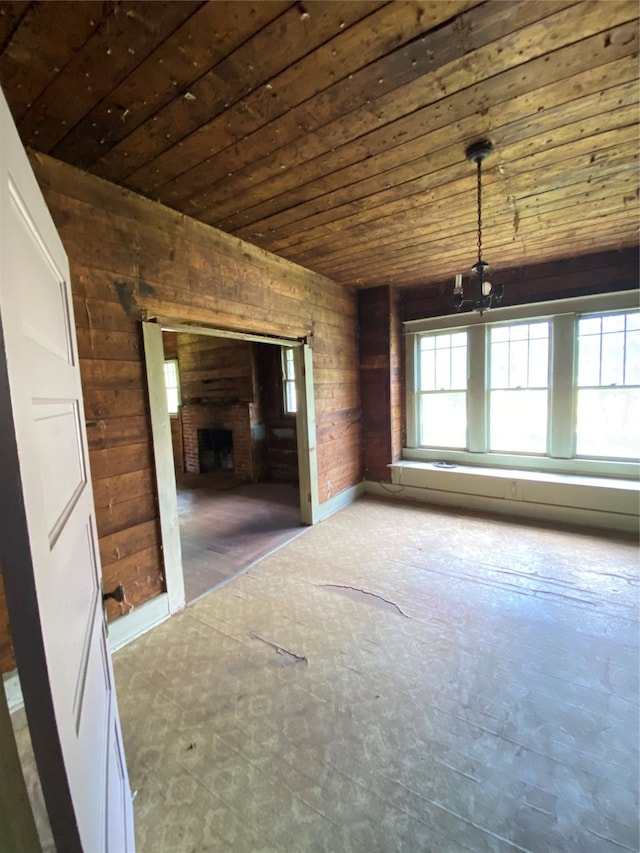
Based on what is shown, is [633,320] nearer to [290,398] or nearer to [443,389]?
[443,389]

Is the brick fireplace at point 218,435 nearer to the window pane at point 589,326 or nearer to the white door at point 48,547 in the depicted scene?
the window pane at point 589,326

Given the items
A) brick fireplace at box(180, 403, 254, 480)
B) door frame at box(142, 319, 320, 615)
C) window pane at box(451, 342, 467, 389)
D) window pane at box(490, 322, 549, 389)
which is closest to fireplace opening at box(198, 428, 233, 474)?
brick fireplace at box(180, 403, 254, 480)

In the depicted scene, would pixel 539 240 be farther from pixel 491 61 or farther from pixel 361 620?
pixel 361 620

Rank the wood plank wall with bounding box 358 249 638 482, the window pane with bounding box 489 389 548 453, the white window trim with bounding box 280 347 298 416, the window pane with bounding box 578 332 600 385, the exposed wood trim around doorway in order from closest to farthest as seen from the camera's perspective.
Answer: the exposed wood trim around doorway, the window pane with bounding box 578 332 600 385, the wood plank wall with bounding box 358 249 638 482, the window pane with bounding box 489 389 548 453, the white window trim with bounding box 280 347 298 416

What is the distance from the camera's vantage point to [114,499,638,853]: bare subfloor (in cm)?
128

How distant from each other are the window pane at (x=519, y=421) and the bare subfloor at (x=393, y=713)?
163 cm

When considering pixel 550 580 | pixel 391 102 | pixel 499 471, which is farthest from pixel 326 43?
pixel 499 471

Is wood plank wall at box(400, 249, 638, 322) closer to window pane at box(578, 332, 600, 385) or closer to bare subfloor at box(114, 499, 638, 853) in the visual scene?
window pane at box(578, 332, 600, 385)

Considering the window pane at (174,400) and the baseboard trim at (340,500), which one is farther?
the window pane at (174,400)

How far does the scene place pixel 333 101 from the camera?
1585mm

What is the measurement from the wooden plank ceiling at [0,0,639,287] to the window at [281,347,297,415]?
3.41 metres

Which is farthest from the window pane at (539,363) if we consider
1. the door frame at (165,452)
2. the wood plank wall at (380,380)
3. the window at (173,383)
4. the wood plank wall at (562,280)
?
the window at (173,383)

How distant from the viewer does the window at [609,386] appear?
3688mm

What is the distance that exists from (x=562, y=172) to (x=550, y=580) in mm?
2717
